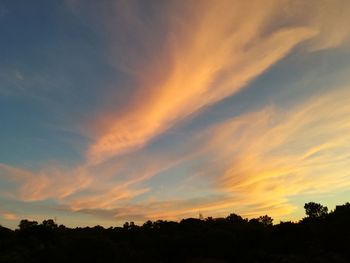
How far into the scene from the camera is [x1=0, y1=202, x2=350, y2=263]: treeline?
50.7 metres

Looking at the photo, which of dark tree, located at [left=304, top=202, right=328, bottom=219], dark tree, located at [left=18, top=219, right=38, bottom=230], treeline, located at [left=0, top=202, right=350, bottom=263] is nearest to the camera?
treeline, located at [left=0, top=202, right=350, bottom=263]

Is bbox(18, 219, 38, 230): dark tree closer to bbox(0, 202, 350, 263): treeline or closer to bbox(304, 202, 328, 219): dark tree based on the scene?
bbox(0, 202, 350, 263): treeline

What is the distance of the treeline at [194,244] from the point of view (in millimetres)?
50656

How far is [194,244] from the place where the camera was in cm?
6356

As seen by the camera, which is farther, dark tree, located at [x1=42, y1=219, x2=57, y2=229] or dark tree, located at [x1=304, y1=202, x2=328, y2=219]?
dark tree, located at [x1=304, y1=202, x2=328, y2=219]

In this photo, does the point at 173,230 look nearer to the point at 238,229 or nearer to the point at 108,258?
the point at 238,229

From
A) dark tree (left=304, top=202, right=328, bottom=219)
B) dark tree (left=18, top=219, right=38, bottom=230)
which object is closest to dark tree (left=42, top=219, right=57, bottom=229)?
dark tree (left=18, top=219, right=38, bottom=230)

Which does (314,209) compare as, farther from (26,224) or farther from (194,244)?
(26,224)

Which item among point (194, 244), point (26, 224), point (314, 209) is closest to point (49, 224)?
point (26, 224)

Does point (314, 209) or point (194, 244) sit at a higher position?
point (314, 209)

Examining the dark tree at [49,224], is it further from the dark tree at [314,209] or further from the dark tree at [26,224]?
the dark tree at [314,209]

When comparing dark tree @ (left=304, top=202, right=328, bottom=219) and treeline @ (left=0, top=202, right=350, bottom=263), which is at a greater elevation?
dark tree @ (left=304, top=202, right=328, bottom=219)

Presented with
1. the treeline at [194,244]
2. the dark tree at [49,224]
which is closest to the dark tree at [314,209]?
the treeline at [194,244]

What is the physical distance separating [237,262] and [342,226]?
52.8 feet
